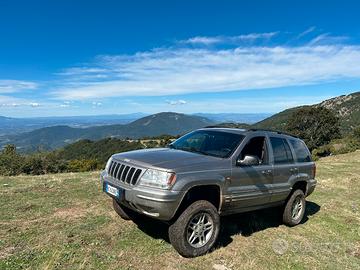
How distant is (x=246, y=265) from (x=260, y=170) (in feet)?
6.20

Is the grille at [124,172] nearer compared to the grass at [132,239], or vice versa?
the grass at [132,239]

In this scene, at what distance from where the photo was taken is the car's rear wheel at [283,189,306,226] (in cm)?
757

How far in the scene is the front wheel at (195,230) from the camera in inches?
207

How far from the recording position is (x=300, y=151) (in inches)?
316

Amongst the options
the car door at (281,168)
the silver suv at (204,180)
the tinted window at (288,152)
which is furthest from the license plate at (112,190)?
the tinted window at (288,152)

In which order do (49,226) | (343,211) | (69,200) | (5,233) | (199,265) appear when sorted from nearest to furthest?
(199,265) → (5,233) → (49,226) → (69,200) → (343,211)

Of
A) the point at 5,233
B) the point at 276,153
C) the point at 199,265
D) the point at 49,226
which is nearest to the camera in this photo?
the point at 199,265

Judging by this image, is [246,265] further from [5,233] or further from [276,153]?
[5,233]

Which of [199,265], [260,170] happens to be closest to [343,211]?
[260,170]

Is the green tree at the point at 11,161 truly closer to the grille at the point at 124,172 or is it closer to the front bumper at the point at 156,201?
the grille at the point at 124,172

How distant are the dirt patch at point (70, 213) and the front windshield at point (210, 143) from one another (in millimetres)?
2564

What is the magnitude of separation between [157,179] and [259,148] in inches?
109

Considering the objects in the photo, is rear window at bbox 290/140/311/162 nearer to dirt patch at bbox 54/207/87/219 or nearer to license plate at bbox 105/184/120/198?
license plate at bbox 105/184/120/198

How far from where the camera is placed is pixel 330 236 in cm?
754
